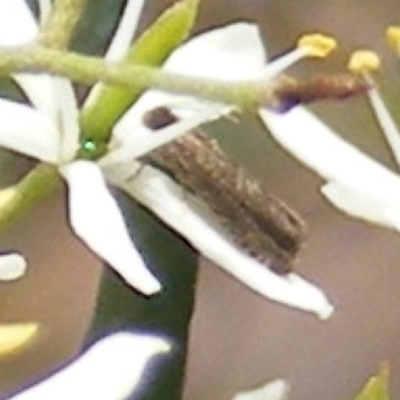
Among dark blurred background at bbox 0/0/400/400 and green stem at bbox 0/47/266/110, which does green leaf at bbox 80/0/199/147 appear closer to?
green stem at bbox 0/47/266/110

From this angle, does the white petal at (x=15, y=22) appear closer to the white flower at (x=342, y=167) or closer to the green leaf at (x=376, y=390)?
the white flower at (x=342, y=167)

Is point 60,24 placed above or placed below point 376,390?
above

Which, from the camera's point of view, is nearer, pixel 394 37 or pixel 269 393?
pixel 269 393

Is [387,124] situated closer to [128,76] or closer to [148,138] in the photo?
[148,138]

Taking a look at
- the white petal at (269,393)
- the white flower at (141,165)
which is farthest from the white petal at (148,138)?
the white petal at (269,393)

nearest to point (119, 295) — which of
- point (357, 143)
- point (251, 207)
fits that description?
point (251, 207)

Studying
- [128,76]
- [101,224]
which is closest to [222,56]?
[101,224]

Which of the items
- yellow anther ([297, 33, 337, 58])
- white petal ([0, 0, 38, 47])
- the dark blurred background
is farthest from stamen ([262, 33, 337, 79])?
the dark blurred background
